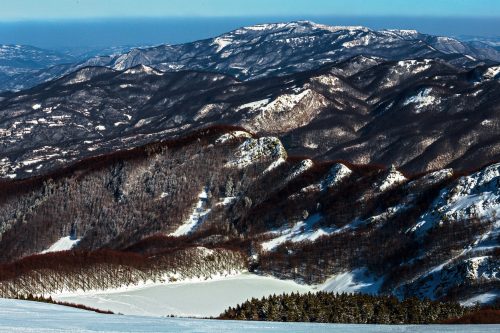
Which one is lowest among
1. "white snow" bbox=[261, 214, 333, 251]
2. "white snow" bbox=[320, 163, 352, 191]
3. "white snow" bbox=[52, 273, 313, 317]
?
"white snow" bbox=[52, 273, 313, 317]

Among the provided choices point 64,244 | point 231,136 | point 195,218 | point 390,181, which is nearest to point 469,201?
point 390,181

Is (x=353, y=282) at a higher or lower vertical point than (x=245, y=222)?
lower

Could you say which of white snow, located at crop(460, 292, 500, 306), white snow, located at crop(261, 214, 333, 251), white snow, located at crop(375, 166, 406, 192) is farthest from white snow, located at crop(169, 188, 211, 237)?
white snow, located at crop(460, 292, 500, 306)

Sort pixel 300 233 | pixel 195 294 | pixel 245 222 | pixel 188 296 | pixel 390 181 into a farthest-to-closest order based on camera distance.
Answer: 1. pixel 245 222
2. pixel 390 181
3. pixel 300 233
4. pixel 195 294
5. pixel 188 296

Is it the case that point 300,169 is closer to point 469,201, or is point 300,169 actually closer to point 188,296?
point 469,201

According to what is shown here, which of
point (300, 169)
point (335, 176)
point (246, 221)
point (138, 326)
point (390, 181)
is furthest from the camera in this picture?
point (300, 169)

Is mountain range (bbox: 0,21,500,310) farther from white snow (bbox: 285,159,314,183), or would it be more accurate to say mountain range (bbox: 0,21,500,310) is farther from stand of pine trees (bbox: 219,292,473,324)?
stand of pine trees (bbox: 219,292,473,324)

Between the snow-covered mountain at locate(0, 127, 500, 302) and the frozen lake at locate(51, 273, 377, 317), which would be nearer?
the frozen lake at locate(51, 273, 377, 317)

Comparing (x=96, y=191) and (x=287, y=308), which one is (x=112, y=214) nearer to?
(x=96, y=191)
